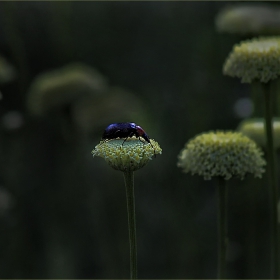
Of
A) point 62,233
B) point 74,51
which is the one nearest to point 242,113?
point 62,233

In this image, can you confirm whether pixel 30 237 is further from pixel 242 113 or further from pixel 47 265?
pixel 242 113

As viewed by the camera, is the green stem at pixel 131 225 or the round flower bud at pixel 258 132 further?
the round flower bud at pixel 258 132

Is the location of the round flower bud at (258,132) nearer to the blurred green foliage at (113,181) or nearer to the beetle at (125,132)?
the blurred green foliage at (113,181)

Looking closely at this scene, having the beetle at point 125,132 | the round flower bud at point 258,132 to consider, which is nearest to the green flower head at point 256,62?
the round flower bud at point 258,132

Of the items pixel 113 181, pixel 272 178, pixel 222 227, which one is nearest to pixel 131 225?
pixel 222 227

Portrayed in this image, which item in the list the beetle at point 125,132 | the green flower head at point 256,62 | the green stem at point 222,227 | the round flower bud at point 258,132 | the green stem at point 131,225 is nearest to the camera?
the green stem at point 131,225

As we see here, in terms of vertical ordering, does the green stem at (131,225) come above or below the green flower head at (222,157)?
below
